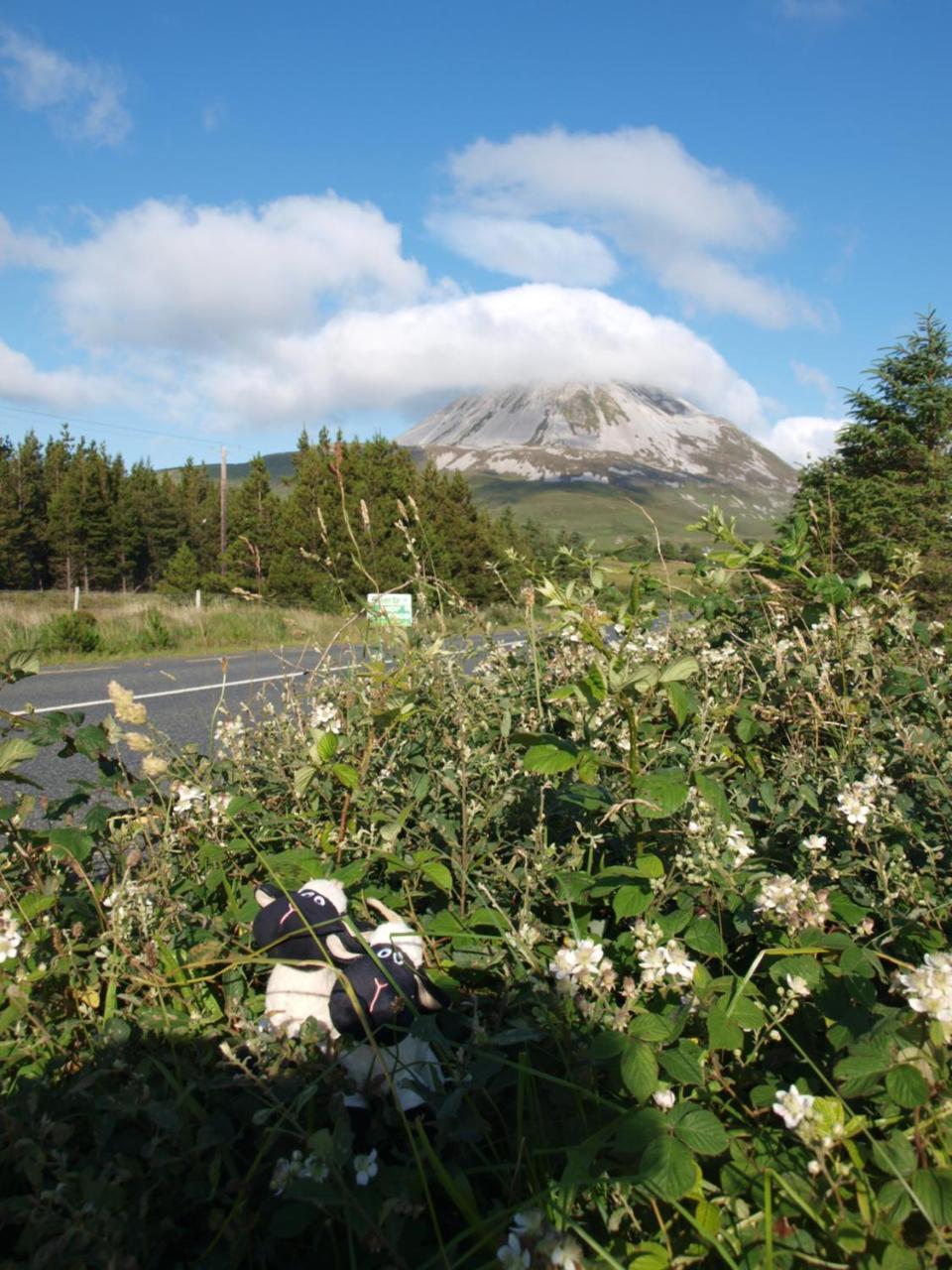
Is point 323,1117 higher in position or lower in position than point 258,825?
lower

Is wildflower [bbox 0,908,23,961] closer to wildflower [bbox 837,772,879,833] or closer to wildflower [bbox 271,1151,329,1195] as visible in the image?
wildflower [bbox 271,1151,329,1195]

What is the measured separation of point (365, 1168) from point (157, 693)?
9.33 m

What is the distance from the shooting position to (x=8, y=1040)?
1.58 m

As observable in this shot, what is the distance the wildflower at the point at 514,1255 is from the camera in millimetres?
996

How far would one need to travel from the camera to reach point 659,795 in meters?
1.56

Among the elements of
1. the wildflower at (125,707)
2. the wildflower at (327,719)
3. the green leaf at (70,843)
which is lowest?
the green leaf at (70,843)

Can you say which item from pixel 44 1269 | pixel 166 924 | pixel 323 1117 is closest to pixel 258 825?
pixel 166 924

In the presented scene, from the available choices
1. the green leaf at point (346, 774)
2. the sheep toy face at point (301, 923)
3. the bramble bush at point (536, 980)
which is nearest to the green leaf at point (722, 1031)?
the bramble bush at point (536, 980)

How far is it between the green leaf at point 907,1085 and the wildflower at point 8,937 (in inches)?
59.5

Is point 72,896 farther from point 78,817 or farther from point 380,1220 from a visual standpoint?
point 78,817

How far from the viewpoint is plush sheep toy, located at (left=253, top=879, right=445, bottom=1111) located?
142 centimetres

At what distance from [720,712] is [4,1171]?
1810 millimetres

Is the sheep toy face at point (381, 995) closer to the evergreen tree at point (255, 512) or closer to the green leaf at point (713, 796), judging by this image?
the green leaf at point (713, 796)

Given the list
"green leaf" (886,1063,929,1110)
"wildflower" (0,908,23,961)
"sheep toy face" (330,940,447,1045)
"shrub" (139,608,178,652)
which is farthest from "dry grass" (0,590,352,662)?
"green leaf" (886,1063,929,1110)
